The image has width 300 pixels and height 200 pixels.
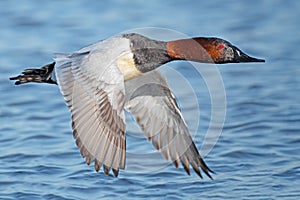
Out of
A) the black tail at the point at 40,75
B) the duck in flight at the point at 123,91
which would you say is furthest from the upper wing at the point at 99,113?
the black tail at the point at 40,75

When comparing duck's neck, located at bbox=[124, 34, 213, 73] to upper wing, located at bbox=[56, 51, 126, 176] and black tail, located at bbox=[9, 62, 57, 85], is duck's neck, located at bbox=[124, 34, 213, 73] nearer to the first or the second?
upper wing, located at bbox=[56, 51, 126, 176]

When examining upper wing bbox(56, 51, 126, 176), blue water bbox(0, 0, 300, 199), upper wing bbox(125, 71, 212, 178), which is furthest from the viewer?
blue water bbox(0, 0, 300, 199)

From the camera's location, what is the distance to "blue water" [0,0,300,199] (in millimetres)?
6949

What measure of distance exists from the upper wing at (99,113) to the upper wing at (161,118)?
2.19 ft

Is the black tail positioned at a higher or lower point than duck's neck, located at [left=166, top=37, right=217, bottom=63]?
lower

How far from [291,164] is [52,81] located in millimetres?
2064

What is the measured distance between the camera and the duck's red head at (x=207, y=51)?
6.59 metres

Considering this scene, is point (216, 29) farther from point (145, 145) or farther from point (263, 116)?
point (145, 145)

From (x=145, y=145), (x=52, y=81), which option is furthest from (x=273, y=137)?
(x=52, y=81)

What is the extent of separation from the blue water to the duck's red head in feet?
3.27

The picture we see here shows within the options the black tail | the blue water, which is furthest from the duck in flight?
the blue water

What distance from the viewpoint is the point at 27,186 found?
274 inches

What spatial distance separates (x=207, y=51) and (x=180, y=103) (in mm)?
1967

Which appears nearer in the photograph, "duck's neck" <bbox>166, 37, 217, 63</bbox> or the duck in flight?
the duck in flight
